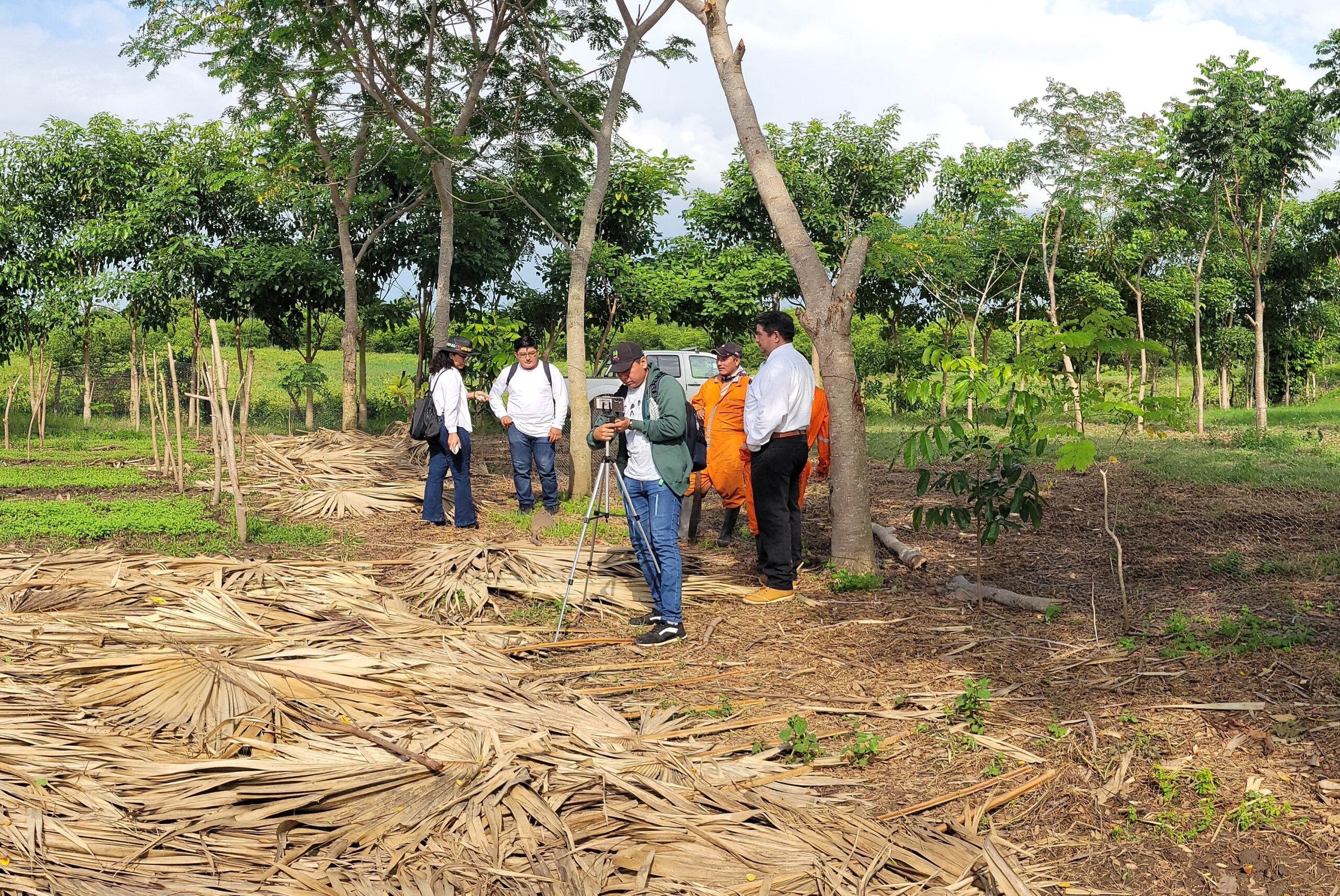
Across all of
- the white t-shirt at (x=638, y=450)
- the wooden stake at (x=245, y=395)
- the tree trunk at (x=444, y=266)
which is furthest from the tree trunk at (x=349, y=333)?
the white t-shirt at (x=638, y=450)

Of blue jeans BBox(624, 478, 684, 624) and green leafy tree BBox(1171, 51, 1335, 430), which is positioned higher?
green leafy tree BBox(1171, 51, 1335, 430)

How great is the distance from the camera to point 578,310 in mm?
10422

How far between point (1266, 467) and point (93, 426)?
19.5 meters

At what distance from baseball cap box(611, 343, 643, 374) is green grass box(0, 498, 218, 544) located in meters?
4.83

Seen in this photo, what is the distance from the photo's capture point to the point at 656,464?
591cm

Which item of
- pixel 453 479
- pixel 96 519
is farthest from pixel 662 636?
pixel 96 519

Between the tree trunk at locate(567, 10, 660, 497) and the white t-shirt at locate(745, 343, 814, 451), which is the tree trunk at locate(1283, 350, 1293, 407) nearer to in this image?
the tree trunk at locate(567, 10, 660, 497)

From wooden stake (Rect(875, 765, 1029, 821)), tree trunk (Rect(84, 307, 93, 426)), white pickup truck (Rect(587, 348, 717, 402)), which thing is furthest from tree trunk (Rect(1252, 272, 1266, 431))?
tree trunk (Rect(84, 307, 93, 426))

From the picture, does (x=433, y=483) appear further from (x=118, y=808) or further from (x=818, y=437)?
(x=118, y=808)

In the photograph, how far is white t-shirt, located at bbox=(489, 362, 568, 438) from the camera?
31.2 ft

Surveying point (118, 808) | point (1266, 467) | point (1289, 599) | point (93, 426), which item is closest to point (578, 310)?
point (1289, 599)

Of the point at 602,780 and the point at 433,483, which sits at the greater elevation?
the point at 433,483

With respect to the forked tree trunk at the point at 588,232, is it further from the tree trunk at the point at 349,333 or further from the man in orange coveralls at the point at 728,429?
the tree trunk at the point at 349,333

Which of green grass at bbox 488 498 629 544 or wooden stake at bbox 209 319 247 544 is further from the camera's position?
green grass at bbox 488 498 629 544
